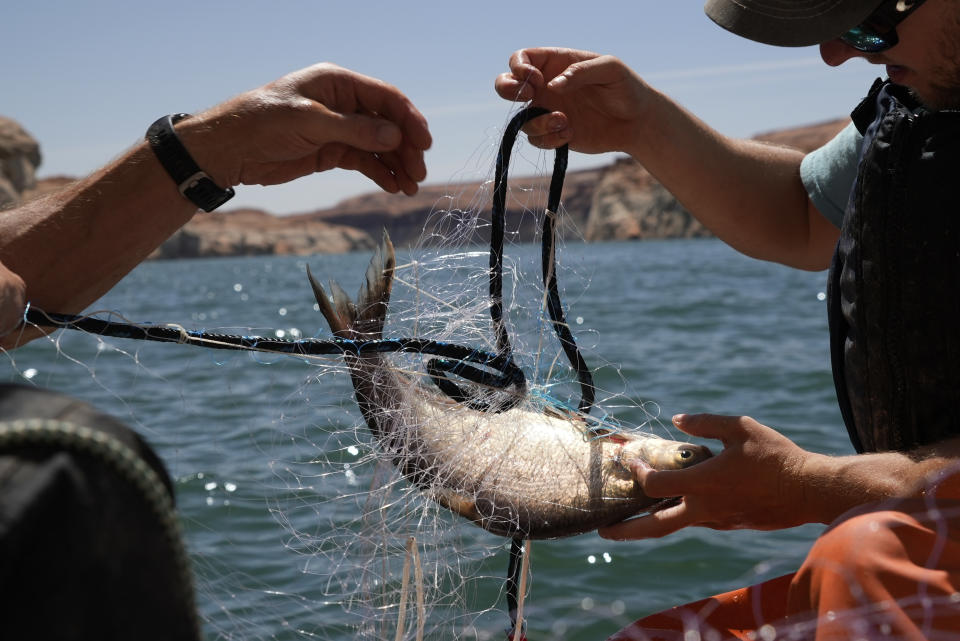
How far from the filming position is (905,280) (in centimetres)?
201

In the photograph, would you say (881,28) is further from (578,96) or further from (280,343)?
(280,343)

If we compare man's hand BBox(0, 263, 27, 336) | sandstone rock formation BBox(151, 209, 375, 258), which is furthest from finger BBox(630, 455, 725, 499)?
sandstone rock formation BBox(151, 209, 375, 258)

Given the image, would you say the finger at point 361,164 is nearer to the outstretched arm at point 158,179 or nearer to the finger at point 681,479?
the outstretched arm at point 158,179

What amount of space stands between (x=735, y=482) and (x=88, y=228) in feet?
5.86

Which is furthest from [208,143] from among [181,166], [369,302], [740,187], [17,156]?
[17,156]

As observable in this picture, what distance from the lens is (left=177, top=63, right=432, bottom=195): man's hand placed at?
230 centimetres

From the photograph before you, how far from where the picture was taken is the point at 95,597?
849 millimetres

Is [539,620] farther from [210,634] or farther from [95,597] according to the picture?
[95,597]

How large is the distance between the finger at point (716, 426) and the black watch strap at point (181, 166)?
1374 mm

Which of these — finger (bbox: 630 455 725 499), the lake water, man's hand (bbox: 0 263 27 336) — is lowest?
the lake water

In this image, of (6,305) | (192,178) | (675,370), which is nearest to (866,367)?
(192,178)

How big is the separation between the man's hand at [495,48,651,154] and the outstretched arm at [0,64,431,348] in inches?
15.9

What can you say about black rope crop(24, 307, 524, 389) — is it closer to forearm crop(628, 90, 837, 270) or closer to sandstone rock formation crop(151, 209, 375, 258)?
forearm crop(628, 90, 837, 270)

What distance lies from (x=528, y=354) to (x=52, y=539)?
1.83 meters
